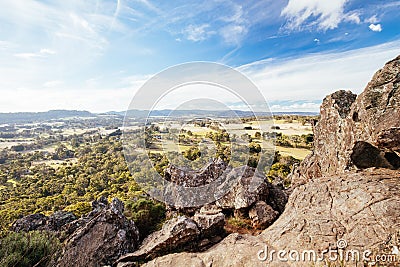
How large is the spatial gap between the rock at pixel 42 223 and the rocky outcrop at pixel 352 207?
9.59m

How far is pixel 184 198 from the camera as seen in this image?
46.6 ft

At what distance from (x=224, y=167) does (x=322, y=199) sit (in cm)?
697

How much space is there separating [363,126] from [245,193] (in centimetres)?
639

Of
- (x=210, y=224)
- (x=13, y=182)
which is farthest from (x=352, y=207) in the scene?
(x=13, y=182)

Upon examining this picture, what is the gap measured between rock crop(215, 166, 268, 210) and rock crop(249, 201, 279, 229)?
37 cm

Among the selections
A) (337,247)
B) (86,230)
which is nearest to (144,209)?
(86,230)

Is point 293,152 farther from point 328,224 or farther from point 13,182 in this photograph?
point 13,182

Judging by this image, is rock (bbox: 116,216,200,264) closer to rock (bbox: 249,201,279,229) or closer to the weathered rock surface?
the weathered rock surface

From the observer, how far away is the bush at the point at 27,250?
9109 mm

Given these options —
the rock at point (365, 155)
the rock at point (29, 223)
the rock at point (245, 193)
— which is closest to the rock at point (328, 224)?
the rock at point (365, 155)

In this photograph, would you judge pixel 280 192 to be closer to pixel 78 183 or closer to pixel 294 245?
pixel 294 245

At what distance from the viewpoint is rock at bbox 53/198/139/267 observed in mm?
10234

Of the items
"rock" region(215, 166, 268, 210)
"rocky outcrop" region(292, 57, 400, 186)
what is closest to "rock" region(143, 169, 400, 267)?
"rocky outcrop" region(292, 57, 400, 186)

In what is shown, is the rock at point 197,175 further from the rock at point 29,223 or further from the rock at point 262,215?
the rock at point 29,223
